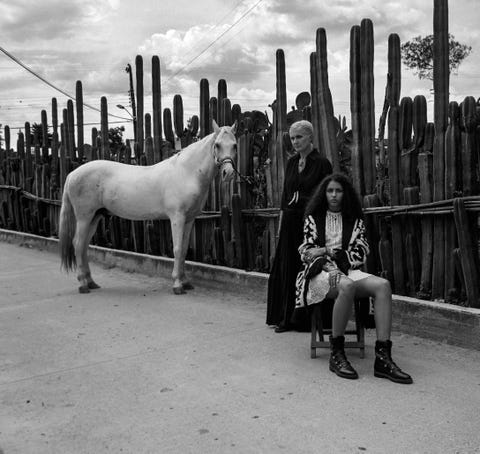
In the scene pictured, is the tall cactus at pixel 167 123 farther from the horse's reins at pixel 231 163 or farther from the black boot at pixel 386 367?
the black boot at pixel 386 367

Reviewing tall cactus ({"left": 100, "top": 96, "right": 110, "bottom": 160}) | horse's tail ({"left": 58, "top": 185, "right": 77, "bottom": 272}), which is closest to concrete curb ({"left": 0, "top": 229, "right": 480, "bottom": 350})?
horse's tail ({"left": 58, "top": 185, "right": 77, "bottom": 272})

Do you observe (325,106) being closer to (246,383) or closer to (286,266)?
(286,266)

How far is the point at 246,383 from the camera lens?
12.0 ft

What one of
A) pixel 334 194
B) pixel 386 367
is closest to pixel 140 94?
pixel 334 194

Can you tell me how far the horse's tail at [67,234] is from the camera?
23.9ft

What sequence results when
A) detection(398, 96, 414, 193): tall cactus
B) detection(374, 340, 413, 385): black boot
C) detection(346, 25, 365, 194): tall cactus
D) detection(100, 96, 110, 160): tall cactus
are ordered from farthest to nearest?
detection(100, 96, 110, 160): tall cactus → detection(346, 25, 365, 194): tall cactus → detection(398, 96, 414, 193): tall cactus → detection(374, 340, 413, 385): black boot

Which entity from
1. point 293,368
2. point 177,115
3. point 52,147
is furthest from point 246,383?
point 52,147

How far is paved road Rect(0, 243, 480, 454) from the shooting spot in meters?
2.87

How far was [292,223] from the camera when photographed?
194 inches

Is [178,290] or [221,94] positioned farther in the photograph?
[221,94]

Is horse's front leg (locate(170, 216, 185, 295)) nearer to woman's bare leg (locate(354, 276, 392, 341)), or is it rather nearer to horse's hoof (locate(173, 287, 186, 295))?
horse's hoof (locate(173, 287, 186, 295))

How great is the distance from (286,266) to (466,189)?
5.24 ft

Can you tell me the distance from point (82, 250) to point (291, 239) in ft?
11.0

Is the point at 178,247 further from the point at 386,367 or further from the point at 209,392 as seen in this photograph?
the point at 386,367
